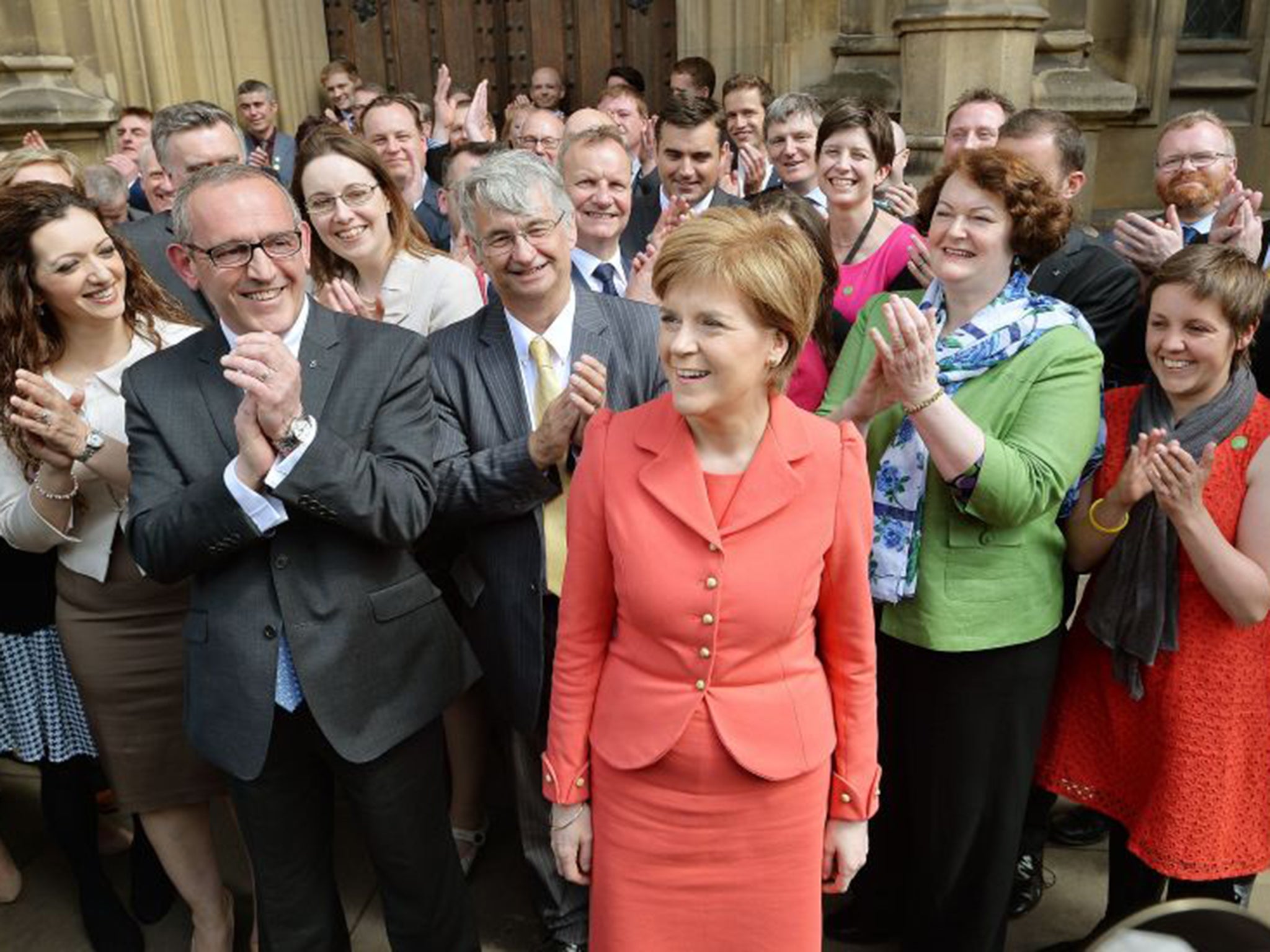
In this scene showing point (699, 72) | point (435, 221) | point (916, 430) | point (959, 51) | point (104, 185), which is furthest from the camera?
point (699, 72)

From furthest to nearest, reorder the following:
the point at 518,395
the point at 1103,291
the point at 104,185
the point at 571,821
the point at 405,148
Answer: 1. the point at 405,148
2. the point at 104,185
3. the point at 1103,291
4. the point at 518,395
5. the point at 571,821

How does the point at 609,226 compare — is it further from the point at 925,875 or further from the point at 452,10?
the point at 452,10

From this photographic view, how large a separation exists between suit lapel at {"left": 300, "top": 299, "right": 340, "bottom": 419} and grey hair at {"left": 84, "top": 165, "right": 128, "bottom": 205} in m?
2.68

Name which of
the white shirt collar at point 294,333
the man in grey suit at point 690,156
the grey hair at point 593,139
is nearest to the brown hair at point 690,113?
the man in grey suit at point 690,156

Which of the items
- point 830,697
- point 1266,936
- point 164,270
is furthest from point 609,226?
point 1266,936

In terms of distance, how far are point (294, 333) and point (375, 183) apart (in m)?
1.11

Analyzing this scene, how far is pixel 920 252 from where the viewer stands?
2812 millimetres

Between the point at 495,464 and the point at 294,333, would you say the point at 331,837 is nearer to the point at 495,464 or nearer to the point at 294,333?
the point at 495,464

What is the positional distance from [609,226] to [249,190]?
1348 millimetres

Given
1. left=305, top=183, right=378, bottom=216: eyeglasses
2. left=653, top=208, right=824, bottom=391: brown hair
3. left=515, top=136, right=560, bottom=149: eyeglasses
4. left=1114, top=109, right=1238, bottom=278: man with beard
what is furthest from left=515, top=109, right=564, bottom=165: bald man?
left=653, top=208, right=824, bottom=391: brown hair

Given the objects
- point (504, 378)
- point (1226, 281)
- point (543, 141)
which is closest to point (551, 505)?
point (504, 378)

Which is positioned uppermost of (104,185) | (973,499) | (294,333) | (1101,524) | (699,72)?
(699,72)

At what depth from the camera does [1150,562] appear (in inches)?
90.4

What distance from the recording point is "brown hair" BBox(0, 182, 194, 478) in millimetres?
2508
